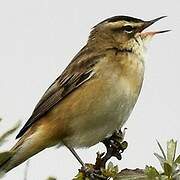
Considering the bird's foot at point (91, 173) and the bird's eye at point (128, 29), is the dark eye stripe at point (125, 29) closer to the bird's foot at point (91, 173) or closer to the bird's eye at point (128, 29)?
the bird's eye at point (128, 29)

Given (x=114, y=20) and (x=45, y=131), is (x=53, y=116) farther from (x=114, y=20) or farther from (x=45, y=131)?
(x=114, y=20)

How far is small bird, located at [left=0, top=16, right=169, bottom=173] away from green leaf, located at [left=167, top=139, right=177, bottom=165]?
2.64 metres

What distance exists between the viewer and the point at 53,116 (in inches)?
215

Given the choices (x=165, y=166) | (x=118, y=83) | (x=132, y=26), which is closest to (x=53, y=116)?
(x=118, y=83)

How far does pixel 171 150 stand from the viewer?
228 cm

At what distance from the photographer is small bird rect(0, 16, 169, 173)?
5.16 m

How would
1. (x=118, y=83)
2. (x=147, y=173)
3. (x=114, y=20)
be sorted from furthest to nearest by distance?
(x=114, y=20) → (x=118, y=83) → (x=147, y=173)

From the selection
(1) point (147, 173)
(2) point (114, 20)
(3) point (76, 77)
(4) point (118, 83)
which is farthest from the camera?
(2) point (114, 20)

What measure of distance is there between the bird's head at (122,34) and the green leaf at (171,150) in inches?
118

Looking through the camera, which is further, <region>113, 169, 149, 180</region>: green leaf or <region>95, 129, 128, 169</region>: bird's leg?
<region>95, 129, 128, 169</region>: bird's leg

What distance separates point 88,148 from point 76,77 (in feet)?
2.66

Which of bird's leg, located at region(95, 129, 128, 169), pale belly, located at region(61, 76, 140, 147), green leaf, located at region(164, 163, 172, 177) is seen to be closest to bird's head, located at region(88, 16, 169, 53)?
pale belly, located at region(61, 76, 140, 147)

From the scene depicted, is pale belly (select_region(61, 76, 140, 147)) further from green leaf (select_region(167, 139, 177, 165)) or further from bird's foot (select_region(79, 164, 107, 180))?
green leaf (select_region(167, 139, 177, 165))

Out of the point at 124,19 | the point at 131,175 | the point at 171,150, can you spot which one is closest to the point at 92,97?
the point at 124,19
